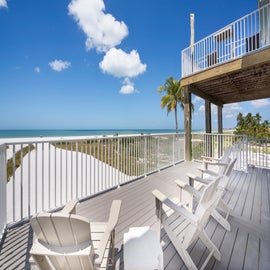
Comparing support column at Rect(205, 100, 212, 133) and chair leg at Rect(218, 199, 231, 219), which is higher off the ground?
support column at Rect(205, 100, 212, 133)

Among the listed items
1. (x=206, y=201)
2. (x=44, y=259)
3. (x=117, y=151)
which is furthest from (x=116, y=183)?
(x=44, y=259)

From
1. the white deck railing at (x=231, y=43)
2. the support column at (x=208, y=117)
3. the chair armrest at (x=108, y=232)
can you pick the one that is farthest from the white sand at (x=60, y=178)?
the support column at (x=208, y=117)

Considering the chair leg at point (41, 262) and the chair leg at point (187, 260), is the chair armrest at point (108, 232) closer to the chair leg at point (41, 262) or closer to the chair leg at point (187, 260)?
the chair leg at point (41, 262)

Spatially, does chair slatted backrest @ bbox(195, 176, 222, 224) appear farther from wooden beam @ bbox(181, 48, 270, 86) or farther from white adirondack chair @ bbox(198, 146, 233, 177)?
wooden beam @ bbox(181, 48, 270, 86)

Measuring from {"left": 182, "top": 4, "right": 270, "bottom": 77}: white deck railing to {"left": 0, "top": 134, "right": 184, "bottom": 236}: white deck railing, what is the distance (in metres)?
3.09

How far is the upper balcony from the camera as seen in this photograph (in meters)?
4.40

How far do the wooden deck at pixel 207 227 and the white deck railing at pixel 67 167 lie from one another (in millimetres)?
→ 334

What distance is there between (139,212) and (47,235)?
1.86 meters

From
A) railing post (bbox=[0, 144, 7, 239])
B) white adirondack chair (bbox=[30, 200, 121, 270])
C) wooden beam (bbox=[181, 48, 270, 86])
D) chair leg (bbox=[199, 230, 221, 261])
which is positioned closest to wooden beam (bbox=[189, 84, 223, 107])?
wooden beam (bbox=[181, 48, 270, 86])

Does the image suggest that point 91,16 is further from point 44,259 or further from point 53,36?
point 53,36

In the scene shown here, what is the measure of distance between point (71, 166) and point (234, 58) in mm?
5399

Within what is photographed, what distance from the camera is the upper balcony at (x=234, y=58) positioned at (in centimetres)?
440

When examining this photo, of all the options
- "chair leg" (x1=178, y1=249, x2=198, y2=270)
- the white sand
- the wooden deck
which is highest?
the white sand

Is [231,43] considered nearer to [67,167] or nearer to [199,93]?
[199,93]
